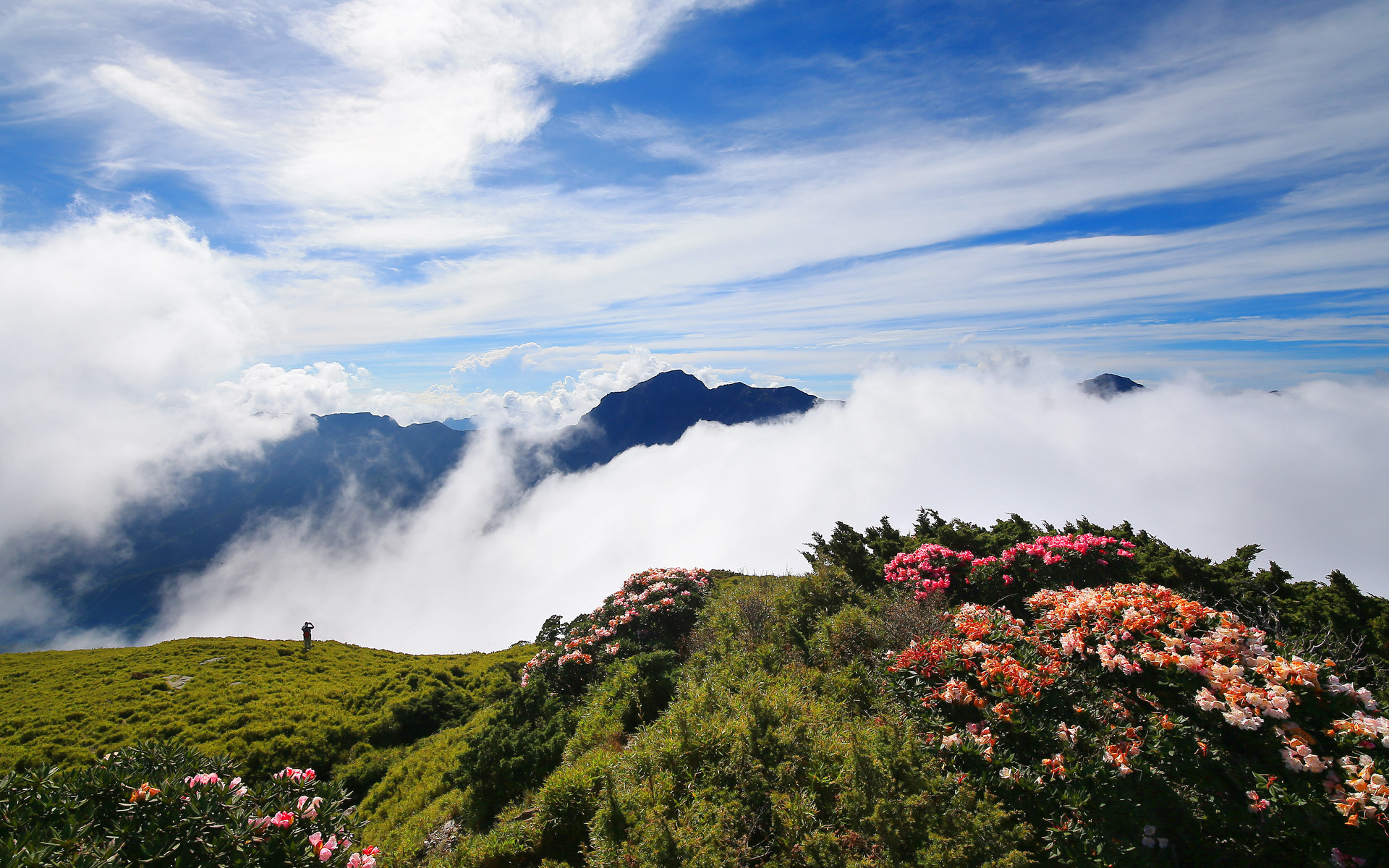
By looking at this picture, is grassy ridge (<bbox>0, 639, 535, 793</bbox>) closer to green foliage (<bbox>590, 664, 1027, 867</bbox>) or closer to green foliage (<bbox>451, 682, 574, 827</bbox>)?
green foliage (<bbox>451, 682, 574, 827</bbox>)

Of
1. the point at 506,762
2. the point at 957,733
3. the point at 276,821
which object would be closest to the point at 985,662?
the point at 957,733

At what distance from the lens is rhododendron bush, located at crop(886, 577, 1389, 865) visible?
4.86m

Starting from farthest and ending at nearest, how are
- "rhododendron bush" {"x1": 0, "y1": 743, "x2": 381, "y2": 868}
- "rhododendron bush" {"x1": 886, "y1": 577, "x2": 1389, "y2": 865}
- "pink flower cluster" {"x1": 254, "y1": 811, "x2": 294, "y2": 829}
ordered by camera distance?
1. "rhododendron bush" {"x1": 886, "y1": 577, "x2": 1389, "y2": 865}
2. "pink flower cluster" {"x1": 254, "y1": 811, "x2": 294, "y2": 829}
3. "rhododendron bush" {"x1": 0, "y1": 743, "x2": 381, "y2": 868}

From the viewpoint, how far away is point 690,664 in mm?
11680

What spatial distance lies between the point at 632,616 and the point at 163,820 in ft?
39.1

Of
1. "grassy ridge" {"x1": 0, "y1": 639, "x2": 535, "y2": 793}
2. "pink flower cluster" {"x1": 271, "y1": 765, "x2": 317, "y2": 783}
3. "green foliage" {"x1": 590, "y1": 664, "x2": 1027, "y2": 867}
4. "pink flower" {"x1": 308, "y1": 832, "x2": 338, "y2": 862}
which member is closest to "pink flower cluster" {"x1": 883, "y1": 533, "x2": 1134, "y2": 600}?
"green foliage" {"x1": 590, "y1": 664, "x2": 1027, "y2": 867}

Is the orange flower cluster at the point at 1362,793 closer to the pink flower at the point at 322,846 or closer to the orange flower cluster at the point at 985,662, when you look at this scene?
the orange flower cluster at the point at 985,662

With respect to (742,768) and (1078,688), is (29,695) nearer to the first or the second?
(742,768)

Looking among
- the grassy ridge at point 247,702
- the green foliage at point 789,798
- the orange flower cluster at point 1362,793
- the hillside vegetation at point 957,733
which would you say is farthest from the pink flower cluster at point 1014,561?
the grassy ridge at point 247,702

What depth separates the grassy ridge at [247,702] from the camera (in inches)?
666

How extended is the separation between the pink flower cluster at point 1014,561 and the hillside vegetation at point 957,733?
6 centimetres

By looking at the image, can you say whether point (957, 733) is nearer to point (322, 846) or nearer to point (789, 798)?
point (789, 798)

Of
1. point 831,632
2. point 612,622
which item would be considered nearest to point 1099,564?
point 831,632

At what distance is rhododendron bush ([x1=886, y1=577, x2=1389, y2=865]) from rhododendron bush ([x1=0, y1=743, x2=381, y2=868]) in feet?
21.5
